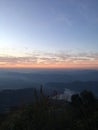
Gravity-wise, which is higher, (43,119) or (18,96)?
(43,119)

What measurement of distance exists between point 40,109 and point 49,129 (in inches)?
26.4

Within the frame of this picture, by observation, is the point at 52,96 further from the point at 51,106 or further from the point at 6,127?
the point at 6,127

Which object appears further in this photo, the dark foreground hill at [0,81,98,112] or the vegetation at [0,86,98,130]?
the dark foreground hill at [0,81,98,112]

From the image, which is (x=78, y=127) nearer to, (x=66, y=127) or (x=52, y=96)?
(x=66, y=127)

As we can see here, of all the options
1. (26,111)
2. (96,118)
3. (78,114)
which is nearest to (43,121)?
(26,111)

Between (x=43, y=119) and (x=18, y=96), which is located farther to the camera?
(x=18, y=96)

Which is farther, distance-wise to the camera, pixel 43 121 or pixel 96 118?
pixel 96 118

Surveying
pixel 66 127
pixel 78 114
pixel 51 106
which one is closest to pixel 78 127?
pixel 66 127

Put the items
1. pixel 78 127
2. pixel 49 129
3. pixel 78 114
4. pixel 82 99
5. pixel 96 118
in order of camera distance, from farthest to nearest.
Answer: pixel 82 99
pixel 78 114
pixel 96 118
pixel 78 127
pixel 49 129

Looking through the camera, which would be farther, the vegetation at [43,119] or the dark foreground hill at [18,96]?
the dark foreground hill at [18,96]

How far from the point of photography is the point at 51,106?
9602 mm

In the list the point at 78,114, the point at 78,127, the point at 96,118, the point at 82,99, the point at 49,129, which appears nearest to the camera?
the point at 49,129

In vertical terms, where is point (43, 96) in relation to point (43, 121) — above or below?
above

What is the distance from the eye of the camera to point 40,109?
344 inches
